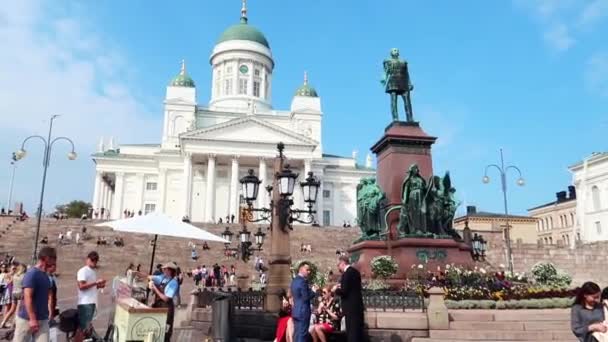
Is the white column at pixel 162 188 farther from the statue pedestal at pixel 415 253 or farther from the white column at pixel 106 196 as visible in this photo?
the statue pedestal at pixel 415 253

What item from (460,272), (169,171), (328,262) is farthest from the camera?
(169,171)

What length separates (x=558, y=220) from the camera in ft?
260

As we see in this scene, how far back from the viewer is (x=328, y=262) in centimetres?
3856

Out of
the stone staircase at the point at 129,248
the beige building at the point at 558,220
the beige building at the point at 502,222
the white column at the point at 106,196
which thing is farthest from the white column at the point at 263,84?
the beige building at the point at 558,220

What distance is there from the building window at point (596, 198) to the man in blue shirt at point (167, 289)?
6583 cm

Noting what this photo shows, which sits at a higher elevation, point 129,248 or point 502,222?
point 502,222

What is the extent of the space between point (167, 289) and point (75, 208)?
9176 cm

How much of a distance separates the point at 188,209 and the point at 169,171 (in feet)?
24.3

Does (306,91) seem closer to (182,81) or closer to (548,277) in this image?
(182,81)

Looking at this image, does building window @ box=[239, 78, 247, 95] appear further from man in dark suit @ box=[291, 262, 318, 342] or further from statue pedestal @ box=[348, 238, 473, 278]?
man in dark suit @ box=[291, 262, 318, 342]

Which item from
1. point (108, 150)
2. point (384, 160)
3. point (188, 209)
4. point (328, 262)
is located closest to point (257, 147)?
point (188, 209)

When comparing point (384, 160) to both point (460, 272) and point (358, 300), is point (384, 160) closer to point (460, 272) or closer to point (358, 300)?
point (460, 272)

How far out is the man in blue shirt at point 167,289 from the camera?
356 inches

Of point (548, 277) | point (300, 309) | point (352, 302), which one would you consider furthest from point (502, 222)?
point (300, 309)
